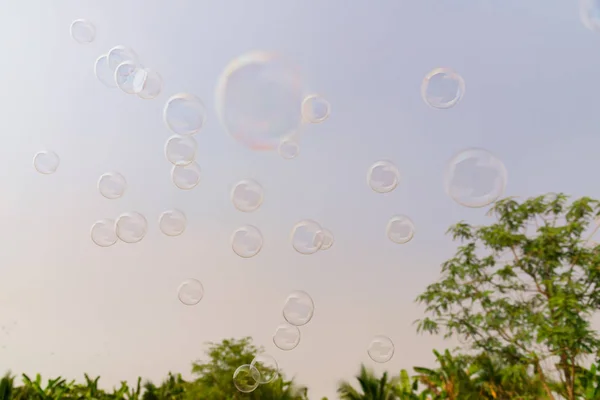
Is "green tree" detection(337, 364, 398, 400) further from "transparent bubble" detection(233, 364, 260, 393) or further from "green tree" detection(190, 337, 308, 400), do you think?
"transparent bubble" detection(233, 364, 260, 393)

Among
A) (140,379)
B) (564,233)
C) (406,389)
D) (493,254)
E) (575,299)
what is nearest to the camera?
(575,299)

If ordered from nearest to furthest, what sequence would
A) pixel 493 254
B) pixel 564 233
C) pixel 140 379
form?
pixel 564 233 < pixel 493 254 < pixel 140 379

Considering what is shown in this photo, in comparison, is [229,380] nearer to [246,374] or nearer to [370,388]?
[370,388]

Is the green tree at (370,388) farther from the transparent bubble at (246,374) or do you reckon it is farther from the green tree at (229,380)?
the transparent bubble at (246,374)

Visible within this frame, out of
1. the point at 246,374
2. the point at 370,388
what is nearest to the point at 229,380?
the point at 370,388

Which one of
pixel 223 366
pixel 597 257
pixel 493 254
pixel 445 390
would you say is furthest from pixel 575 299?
pixel 223 366

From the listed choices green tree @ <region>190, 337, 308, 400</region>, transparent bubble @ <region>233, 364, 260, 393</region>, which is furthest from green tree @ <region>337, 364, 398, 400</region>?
transparent bubble @ <region>233, 364, 260, 393</region>

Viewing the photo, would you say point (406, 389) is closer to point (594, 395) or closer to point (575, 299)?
point (594, 395)
